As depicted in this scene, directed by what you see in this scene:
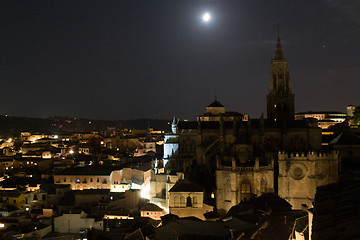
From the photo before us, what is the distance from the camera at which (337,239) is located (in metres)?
7.75

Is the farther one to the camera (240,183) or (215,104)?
(215,104)

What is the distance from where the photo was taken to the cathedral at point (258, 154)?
41969 millimetres

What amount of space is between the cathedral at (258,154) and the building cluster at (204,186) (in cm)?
11

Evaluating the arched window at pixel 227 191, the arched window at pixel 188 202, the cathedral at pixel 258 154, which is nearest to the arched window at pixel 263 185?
the cathedral at pixel 258 154

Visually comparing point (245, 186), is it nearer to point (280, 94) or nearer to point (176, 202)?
point (176, 202)

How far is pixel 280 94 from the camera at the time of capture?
224ft

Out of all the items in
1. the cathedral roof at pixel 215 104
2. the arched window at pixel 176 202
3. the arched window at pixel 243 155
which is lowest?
the arched window at pixel 176 202

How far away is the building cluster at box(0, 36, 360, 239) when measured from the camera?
1284 inches

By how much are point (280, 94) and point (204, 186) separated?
29156mm

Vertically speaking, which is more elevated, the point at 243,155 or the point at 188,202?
the point at 243,155

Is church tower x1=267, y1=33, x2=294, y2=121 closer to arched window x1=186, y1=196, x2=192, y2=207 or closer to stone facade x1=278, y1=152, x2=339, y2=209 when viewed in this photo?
stone facade x1=278, y1=152, x2=339, y2=209

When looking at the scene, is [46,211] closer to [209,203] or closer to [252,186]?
[209,203]

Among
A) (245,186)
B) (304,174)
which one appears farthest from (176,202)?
(304,174)

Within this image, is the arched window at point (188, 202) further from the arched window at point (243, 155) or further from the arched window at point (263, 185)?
the arched window at point (243, 155)
